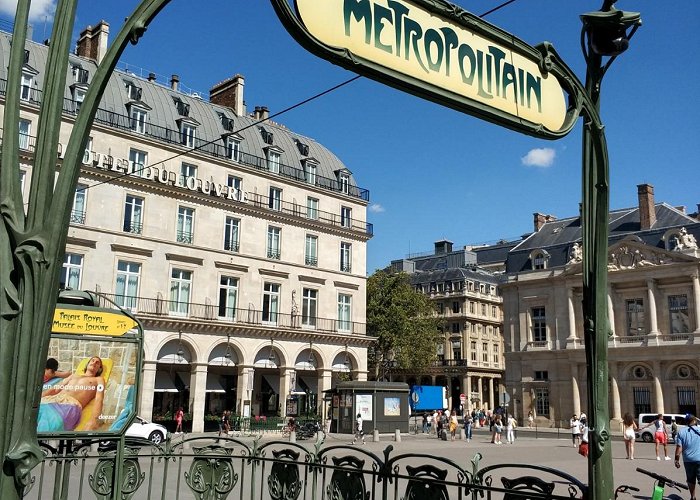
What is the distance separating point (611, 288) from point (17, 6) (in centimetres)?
5731

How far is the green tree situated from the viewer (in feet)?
216

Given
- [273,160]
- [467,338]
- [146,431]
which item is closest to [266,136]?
[273,160]

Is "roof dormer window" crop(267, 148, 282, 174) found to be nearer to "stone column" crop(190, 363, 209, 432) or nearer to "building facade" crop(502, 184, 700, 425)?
"stone column" crop(190, 363, 209, 432)

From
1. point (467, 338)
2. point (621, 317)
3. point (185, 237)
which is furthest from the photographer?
point (467, 338)

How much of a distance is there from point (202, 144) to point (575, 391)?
37340 millimetres

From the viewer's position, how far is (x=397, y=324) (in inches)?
2596

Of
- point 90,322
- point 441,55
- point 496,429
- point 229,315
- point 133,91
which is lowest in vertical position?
point 496,429

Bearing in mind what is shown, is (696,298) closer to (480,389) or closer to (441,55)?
(480,389)

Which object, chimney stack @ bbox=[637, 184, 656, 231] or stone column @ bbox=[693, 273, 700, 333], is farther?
chimney stack @ bbox=[637, 184, 656, 231]

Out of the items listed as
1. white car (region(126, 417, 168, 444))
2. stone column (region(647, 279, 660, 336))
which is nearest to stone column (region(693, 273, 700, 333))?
stone column (region(647, 279, 660, 336))

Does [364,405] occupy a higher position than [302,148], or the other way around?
[302,148]

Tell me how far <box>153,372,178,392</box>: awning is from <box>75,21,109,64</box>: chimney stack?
2028 centimetres

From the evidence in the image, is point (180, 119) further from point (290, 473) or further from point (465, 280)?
Result: point (465, 280)

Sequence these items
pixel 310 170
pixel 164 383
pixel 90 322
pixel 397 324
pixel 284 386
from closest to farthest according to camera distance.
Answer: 1. pixel 90 322
2. pixel 164 383
3. pixel 284 386
4. pixel 310 170
5. pixel 397 324
